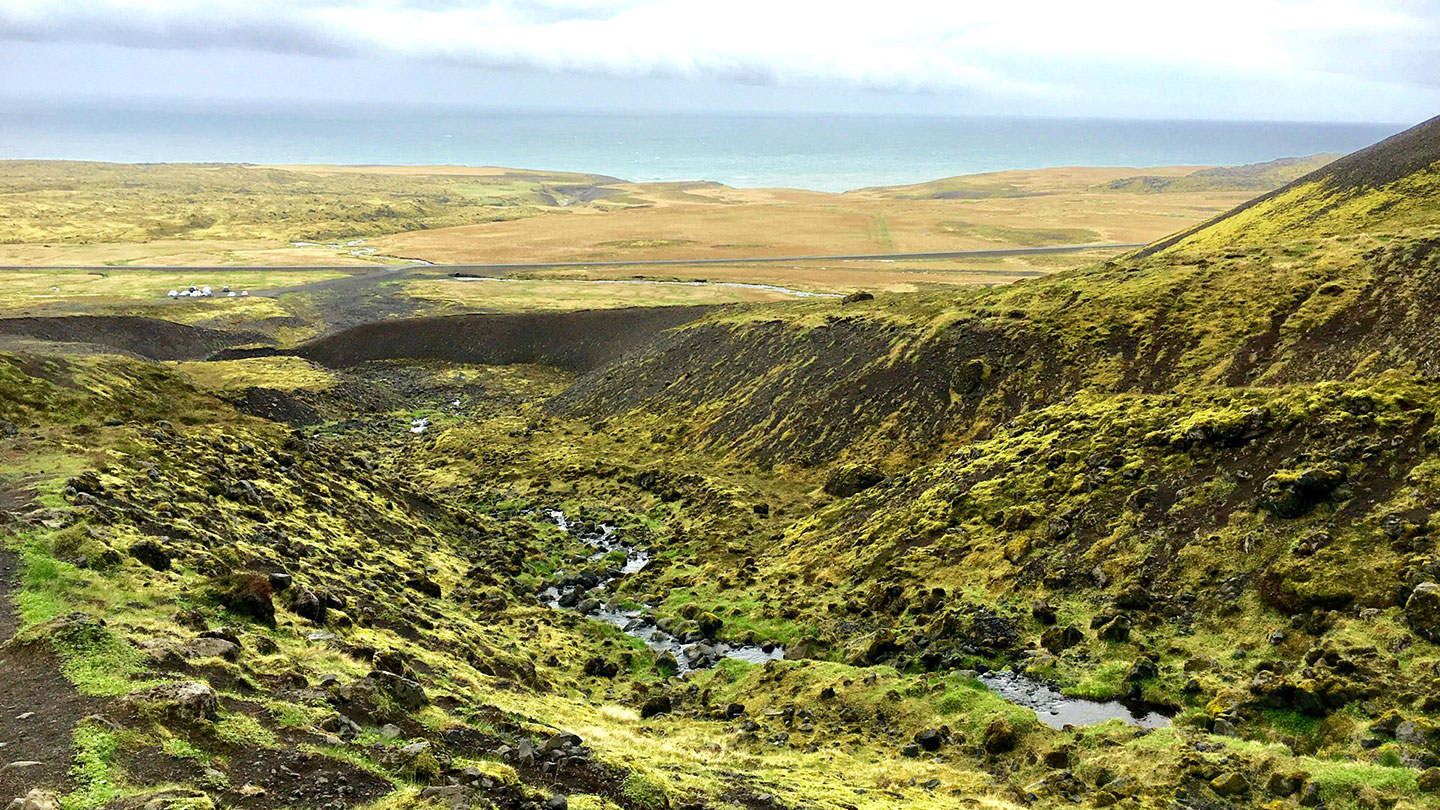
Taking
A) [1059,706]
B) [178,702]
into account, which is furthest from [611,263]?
[178,702]

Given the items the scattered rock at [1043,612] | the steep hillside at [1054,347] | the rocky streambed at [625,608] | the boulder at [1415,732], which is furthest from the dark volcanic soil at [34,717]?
the steep hillside at [1054,347]

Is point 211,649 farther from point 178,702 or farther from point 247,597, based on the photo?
point 178,702

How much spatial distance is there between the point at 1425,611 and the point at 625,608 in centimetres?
2634

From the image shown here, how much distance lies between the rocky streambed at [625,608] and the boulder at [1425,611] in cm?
1753

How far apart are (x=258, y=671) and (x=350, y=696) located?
2139mm

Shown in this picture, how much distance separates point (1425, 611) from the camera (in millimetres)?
21484

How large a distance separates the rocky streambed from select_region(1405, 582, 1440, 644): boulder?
1753 cm

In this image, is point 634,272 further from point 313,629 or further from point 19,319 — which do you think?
point 313,629

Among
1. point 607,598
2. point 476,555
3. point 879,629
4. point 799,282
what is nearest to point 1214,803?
point 879,629

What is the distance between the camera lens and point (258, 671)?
1889cm

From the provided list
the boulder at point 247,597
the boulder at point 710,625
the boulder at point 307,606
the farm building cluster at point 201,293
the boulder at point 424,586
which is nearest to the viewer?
the boulder at point 247,597

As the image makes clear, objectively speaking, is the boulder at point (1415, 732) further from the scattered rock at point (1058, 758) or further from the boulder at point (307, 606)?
the boulder at point (307, 606)

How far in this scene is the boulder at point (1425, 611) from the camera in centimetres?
2119

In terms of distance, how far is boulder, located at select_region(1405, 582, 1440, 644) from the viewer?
69.5 ft
